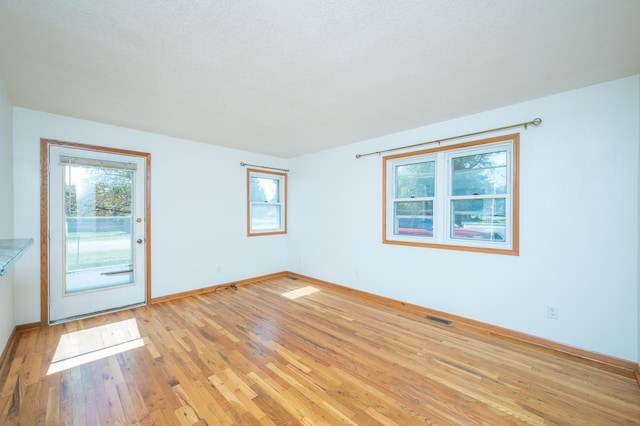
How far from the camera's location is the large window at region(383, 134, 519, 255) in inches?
114

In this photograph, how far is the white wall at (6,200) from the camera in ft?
7.63

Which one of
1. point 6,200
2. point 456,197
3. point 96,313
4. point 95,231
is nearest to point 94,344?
→ point 96,313

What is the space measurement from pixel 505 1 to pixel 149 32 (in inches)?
85.0

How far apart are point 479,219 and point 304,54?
8.83 ft

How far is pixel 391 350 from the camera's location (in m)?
2.51

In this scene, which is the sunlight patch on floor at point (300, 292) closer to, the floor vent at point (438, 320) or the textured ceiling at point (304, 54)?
the floor vent at point (438, 320)

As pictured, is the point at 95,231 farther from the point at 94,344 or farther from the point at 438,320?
the point at 438,320

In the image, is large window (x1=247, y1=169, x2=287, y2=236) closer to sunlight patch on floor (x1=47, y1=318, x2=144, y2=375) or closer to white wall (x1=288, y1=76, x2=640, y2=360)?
sunlight patch on floor (x1=47, y1=318, x2=144, y2=375)

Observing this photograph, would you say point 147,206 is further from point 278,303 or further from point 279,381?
point 279,381

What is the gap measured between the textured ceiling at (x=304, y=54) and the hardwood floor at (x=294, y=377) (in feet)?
8.21

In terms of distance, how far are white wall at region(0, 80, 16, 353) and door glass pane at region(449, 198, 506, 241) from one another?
187 inches

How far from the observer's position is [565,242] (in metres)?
2.52

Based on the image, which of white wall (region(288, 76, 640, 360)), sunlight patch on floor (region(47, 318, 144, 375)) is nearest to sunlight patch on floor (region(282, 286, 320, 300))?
white wall (region(288, 76, 640, 360))

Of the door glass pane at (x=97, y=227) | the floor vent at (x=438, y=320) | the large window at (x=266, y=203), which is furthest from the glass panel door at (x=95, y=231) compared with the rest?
the floor vent at (x=438, y=320)
